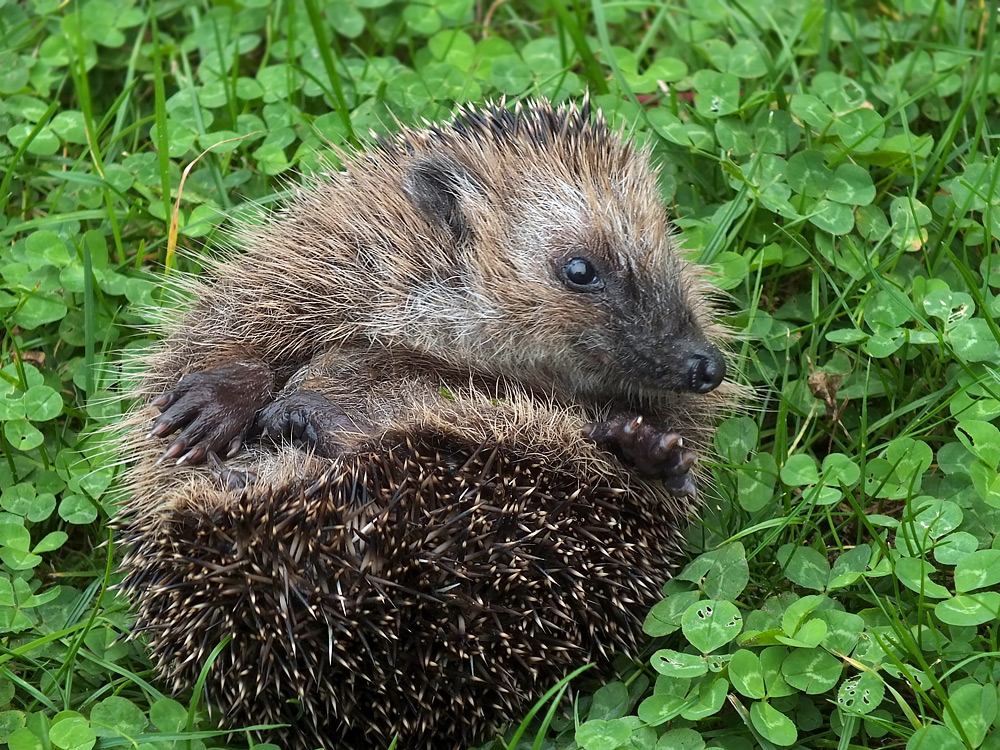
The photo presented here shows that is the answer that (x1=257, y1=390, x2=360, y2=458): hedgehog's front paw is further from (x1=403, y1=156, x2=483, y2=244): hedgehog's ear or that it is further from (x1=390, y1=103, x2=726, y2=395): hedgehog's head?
(x1=403, y1=156, x2=483, y2=244): hedgehog's ear

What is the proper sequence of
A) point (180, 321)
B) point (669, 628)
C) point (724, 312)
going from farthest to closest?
point (724, 312) < point (180, 321) < point (669, 628)

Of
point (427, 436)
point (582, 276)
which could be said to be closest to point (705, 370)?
point (582, 276)

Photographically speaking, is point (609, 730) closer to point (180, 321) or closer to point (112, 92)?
point (180, 321)

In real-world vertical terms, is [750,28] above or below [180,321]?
above

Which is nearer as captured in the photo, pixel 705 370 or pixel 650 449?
pixel 650 449

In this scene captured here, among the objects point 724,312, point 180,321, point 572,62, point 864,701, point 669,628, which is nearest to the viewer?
point 864,701

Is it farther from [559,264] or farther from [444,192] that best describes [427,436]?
[444,192]

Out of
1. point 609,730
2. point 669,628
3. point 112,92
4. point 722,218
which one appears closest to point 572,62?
point 722,218
